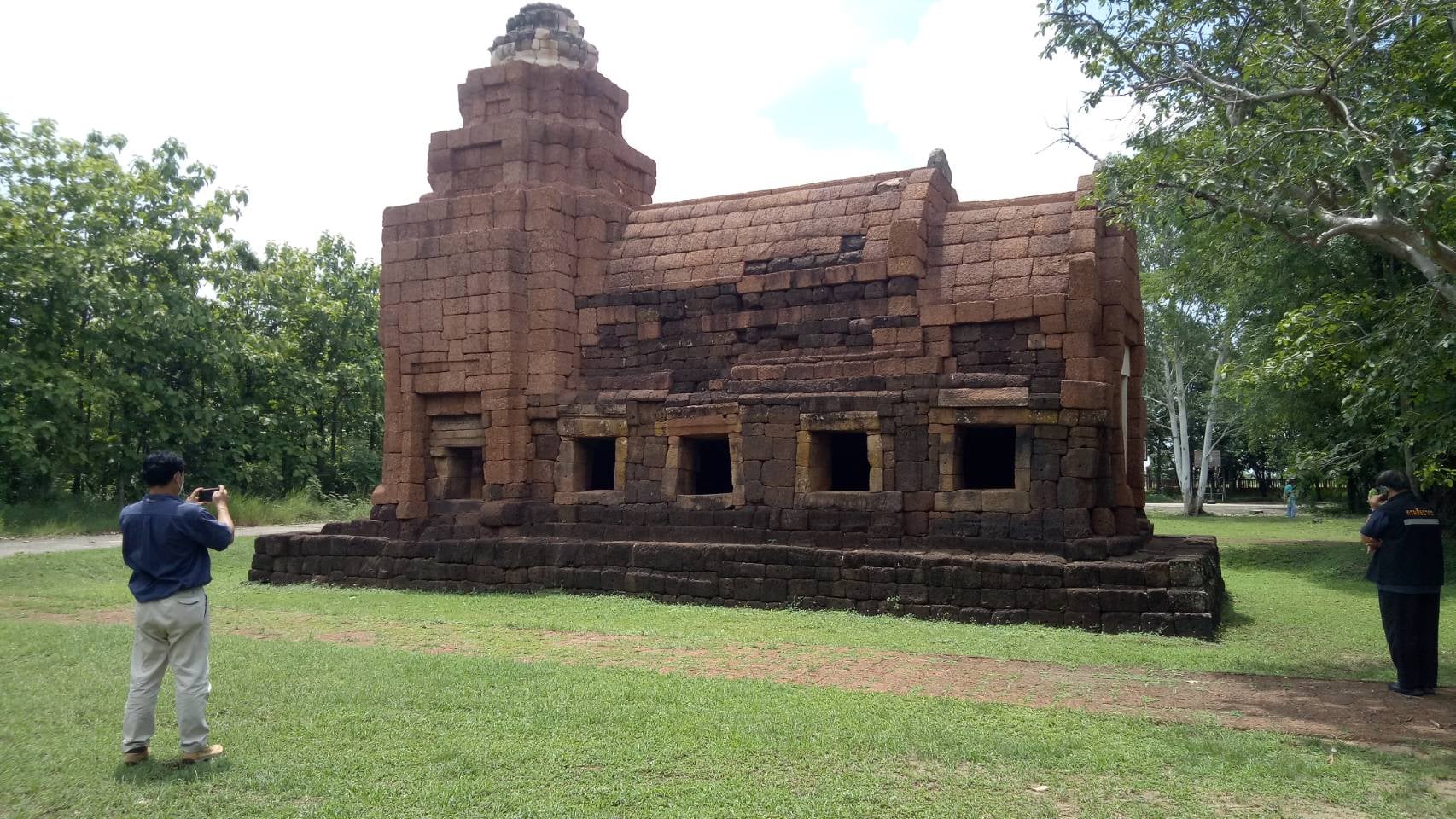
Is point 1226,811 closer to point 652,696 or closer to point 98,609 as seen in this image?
point 652,696

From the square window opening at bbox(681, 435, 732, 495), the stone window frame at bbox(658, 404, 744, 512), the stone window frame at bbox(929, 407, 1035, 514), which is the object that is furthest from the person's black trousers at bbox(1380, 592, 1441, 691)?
the square window opening at bbox(681, 435, 732, 495)

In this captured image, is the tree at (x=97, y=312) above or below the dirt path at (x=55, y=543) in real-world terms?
above

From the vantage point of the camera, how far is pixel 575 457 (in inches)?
533

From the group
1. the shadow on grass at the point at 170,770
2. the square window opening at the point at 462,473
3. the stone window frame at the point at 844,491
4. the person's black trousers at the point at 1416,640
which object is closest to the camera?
the shadow on grass at the point at 170,770

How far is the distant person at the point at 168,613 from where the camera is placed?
525 cm

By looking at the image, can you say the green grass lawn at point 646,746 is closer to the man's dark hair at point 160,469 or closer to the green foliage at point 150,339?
the man's dark hair at point 160,469

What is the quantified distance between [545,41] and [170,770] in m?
12.1

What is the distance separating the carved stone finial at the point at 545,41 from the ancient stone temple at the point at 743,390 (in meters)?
0.04

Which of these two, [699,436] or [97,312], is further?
[97,312]

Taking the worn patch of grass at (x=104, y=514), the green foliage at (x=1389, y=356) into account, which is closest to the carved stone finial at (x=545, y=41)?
the green foliage at (x=1389, y=356)

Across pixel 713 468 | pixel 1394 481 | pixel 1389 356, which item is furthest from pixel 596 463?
pixel 1394 481

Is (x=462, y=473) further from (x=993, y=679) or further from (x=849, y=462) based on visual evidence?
(x=993, y=679)

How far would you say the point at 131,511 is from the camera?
212 inches

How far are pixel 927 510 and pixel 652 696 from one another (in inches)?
218
